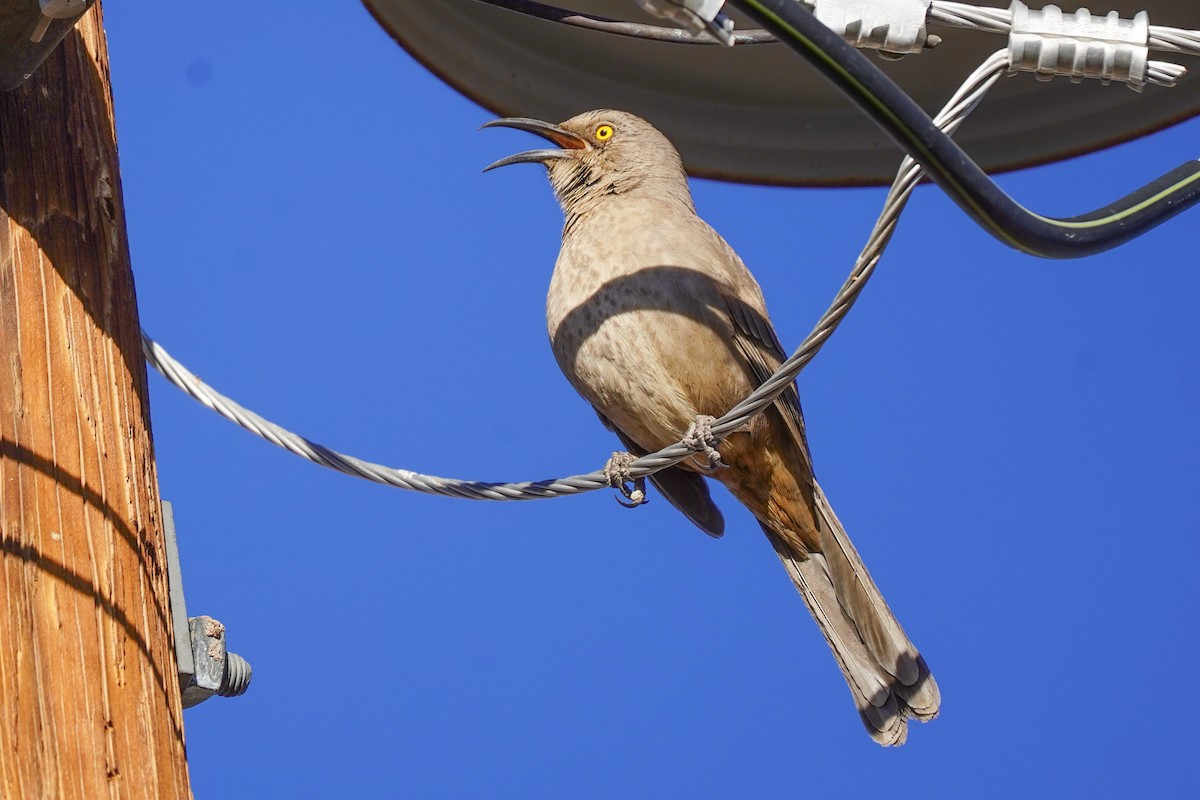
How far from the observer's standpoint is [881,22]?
2543 mm

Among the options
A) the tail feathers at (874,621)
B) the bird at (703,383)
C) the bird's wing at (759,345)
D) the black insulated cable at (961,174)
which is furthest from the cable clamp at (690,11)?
the tail feathers at (874,621)

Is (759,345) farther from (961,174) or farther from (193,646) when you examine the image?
(193,646)

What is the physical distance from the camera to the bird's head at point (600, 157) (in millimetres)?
5344

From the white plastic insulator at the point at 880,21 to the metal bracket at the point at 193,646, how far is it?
156 centimetres

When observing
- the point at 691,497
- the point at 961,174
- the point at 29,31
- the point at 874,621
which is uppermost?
the point at 691,497

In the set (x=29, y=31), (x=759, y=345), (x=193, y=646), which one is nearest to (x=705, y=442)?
(x=759, y=345)

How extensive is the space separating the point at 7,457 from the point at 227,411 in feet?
3.47

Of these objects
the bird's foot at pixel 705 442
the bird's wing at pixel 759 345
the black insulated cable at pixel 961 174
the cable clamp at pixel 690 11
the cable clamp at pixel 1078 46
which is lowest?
the black insulated cable at pixel 961 174

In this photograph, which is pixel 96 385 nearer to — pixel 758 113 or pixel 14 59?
pixel 14 59

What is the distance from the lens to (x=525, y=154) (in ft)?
17.9

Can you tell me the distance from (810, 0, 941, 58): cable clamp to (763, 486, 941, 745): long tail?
2.66 metres

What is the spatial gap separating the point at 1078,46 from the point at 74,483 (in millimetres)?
1994

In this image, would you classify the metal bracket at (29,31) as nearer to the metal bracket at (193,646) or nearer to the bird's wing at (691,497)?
the metal bracket at (193,646)

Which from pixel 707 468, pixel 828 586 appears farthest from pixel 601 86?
pixel 828 586
